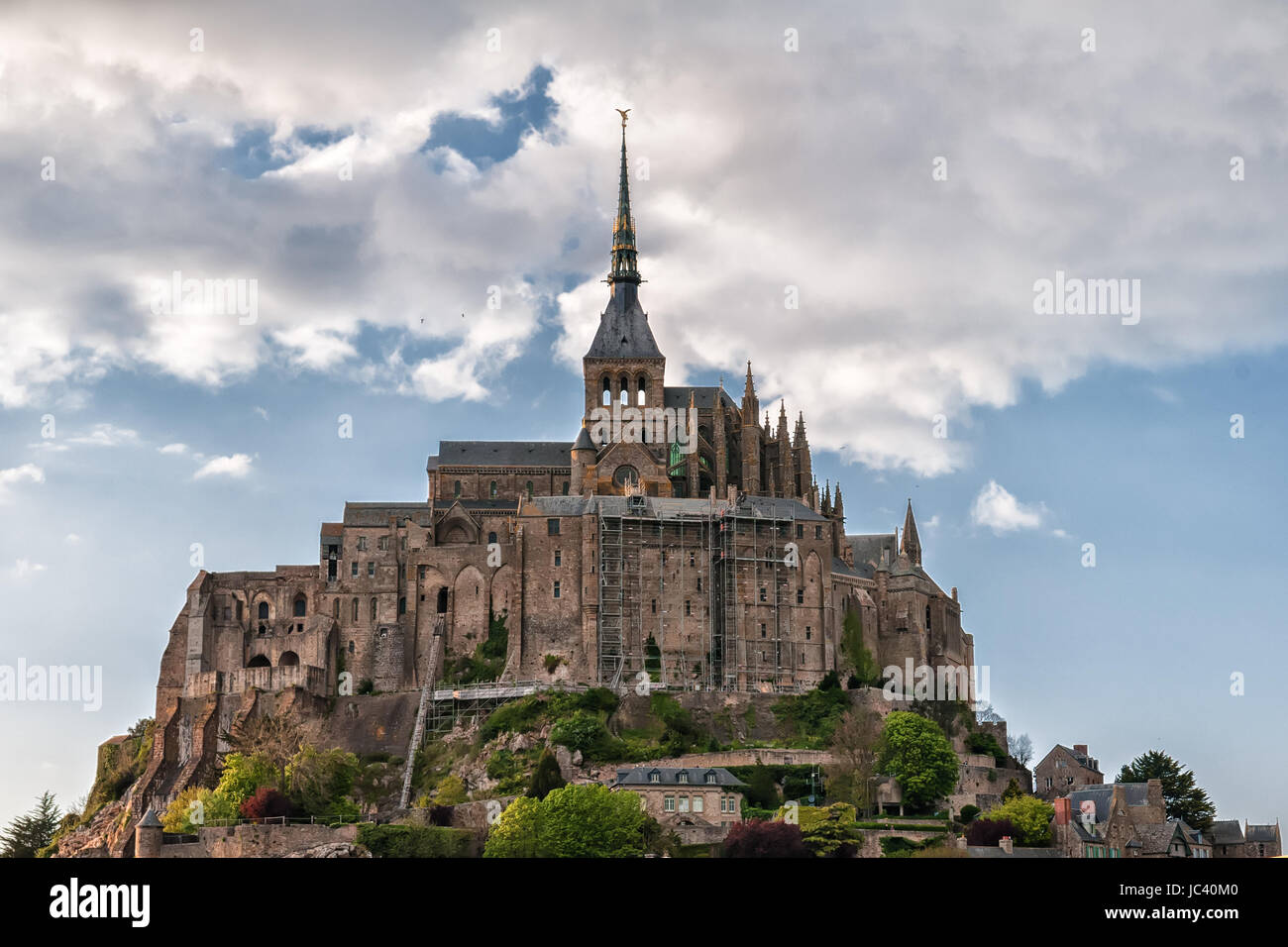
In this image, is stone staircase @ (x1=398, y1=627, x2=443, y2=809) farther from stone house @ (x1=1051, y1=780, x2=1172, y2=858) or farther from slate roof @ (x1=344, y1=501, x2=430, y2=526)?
stone house @ (x1=1051, y1=780, x2=1172, y2=858)

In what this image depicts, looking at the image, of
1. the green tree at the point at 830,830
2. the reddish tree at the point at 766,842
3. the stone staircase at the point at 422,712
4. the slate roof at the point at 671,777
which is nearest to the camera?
the reddish tree at the point at 766,842

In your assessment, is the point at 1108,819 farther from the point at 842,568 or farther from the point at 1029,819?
the point at 842,568

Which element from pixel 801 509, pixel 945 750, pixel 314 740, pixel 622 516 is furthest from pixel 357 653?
pixel 945 750

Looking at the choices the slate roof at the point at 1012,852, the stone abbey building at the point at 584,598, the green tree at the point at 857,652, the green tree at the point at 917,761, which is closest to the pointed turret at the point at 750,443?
the stone abbey building at the point at 584,598

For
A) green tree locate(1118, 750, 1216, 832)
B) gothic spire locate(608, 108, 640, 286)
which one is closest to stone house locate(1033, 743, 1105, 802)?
green tree locate(1118, 750, 1216, 832)

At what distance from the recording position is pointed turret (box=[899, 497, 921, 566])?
12988cm

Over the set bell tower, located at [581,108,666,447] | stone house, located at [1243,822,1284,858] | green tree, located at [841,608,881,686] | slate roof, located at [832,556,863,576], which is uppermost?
bell tower, located at [581,108,666,447]

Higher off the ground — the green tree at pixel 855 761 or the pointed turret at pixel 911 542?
the pointed turret at pixel 911 542

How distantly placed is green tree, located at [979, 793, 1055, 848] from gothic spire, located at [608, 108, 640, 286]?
49975 millimetres

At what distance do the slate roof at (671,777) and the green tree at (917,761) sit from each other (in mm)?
8900

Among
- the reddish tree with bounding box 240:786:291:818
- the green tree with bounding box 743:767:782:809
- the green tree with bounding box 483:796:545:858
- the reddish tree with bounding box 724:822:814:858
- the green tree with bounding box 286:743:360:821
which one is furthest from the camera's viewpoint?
the green tree with bounding box 286:743:360:821

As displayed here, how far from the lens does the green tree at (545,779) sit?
336 feet

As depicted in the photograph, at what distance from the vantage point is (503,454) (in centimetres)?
13300

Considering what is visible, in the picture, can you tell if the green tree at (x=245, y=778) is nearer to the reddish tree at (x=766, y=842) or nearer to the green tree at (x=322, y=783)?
the green tree at (x=322, y=783)
